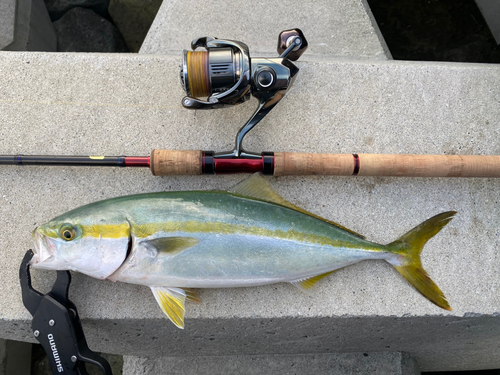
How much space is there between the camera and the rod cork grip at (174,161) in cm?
180

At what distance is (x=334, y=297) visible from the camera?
196 cm

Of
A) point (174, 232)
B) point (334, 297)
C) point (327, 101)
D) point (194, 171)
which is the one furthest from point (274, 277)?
point (327, 101)

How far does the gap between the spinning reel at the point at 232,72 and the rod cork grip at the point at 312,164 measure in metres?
0.34

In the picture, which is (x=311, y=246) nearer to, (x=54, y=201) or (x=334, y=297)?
(x=334, y=297)

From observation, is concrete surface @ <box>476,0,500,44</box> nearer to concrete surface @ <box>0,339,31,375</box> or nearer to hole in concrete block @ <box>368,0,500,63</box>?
hole in concrete block @ <box>368,0,500,63</box>

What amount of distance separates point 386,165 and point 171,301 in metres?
1.38

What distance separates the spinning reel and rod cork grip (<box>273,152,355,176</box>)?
339 millimetres

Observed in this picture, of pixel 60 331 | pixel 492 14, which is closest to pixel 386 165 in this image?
pixel 60 331

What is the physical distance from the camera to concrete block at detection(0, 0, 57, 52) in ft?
9.64

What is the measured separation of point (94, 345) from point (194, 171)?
1.35 meters

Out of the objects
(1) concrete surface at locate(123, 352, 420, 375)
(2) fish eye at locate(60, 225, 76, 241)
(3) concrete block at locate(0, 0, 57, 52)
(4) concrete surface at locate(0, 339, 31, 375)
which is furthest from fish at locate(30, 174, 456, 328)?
(3) concrete block at locate(0, 0, 57, 52)

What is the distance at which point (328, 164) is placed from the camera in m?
1.88

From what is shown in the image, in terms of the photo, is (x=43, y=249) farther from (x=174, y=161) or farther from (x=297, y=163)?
(x=297, y=163)

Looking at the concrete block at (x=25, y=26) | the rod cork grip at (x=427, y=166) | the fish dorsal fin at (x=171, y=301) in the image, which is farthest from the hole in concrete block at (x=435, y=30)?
the concrete block at (x=25, y=26)
